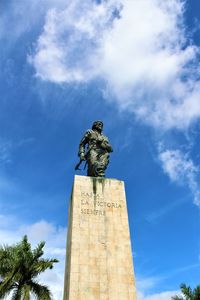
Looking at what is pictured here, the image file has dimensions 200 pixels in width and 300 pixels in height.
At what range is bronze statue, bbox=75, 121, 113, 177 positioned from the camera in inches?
576

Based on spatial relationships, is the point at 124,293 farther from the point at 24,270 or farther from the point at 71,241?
the point at 24,270

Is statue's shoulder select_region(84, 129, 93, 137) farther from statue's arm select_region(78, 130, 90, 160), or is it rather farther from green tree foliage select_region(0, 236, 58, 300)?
green tree foliage select_region(0, 236, 58, 300)

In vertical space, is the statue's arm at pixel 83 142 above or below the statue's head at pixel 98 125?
below

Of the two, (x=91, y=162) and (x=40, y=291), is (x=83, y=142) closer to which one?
(x=91, y=162)

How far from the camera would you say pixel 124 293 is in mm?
11422

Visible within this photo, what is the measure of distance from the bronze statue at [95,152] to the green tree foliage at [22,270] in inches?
556

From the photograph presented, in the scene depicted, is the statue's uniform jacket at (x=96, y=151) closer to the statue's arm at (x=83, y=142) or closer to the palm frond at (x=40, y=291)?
the statue's arm at (x=83, y=142)

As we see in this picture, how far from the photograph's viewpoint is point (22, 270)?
25.5m

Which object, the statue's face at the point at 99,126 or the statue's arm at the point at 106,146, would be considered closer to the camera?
the statue's arm at the point at 106,146

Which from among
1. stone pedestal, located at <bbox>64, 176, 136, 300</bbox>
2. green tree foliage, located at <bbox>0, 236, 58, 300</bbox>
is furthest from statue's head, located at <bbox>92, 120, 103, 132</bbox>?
green tree foliage, located at <bbox>0, 236, 58, 300</bbox>

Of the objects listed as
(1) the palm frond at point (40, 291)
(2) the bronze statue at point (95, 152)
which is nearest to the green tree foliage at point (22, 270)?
(1) the palm frond at point (40, 291)

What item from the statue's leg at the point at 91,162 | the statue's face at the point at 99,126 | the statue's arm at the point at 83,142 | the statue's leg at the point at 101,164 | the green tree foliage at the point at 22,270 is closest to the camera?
the statue's leg at the point at 101,164

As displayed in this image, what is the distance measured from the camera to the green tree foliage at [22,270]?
2427cm

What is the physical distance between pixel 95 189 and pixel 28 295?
15.0 metres
